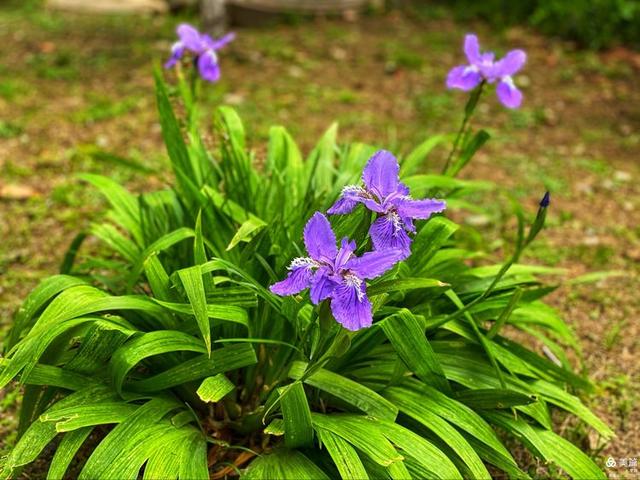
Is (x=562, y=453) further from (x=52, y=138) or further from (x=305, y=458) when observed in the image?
(x=52, y=138)

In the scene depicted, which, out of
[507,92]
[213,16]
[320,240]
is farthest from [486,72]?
[213,16]

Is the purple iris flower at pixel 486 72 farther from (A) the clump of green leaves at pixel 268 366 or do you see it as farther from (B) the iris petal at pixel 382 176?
(B) the iris petal at pixel 382 176

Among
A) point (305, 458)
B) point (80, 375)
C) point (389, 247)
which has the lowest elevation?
point (305, 458)

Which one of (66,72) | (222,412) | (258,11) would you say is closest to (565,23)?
(258,11)

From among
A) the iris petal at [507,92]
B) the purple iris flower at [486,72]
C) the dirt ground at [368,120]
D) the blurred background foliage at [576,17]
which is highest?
the purple iris flower at [486,72]

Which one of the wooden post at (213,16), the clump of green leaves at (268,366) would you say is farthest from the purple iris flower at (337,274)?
the wooden post at (213,16)

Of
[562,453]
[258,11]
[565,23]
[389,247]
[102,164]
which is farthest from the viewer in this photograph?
[258,11]

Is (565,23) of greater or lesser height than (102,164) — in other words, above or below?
above

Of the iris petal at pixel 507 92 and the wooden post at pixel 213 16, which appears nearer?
the iris petal at pixel 507 92
